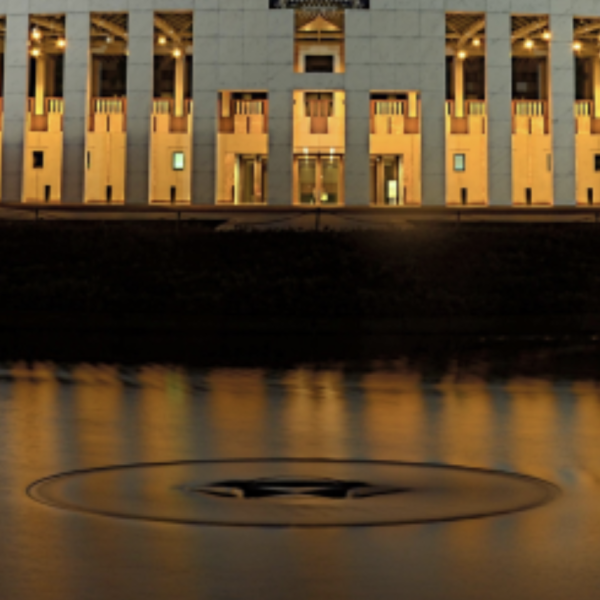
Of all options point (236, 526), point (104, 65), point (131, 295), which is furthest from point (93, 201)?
point (236, 526)

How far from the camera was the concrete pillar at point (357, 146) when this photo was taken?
5575 cm

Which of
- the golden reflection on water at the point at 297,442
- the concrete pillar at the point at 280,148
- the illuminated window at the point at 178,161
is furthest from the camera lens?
the illuminated window at the point at 178,161

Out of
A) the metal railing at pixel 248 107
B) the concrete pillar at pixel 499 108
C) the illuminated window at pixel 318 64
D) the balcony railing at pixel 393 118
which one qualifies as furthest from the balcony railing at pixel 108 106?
the concrete pillar at pixel 499 108

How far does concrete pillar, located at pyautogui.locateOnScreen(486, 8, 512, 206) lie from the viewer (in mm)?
56062

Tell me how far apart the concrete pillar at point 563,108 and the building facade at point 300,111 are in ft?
0.21

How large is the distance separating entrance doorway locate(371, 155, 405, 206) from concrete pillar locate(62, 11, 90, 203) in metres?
13.6

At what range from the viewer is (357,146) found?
55906 millimetres

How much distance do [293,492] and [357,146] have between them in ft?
161

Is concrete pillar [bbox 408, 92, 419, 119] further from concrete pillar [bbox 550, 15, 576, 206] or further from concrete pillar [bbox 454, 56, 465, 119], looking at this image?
concrete pillar [bbox 550, 15, 576, 206]

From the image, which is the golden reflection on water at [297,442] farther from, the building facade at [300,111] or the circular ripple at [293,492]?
the building facade at [300,111]

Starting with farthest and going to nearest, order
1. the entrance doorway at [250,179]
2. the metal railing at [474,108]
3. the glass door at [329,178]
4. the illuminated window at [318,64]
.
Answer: the metal railing at [474,108] < the glass door at [329,178] < the entrance doorway at [250,179] < the illuminated window at [318,64]

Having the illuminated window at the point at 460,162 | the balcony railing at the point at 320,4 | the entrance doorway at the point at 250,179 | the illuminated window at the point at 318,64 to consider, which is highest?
the balcony railing at the point at 320,4

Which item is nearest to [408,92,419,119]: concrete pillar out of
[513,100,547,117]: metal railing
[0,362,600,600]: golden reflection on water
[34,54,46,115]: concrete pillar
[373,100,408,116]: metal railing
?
[373,100,408,116]: metal railing

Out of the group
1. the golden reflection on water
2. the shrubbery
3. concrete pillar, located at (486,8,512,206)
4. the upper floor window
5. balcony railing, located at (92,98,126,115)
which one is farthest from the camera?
balcony railing, located at (92,98,126,115)
